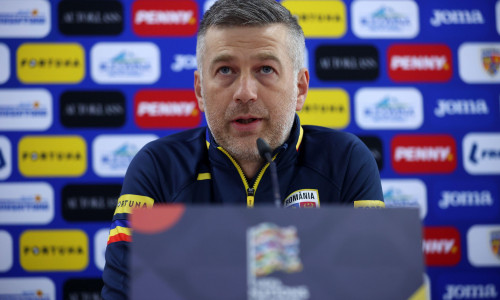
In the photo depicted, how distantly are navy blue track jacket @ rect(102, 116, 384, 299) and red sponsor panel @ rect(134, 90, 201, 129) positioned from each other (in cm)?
119

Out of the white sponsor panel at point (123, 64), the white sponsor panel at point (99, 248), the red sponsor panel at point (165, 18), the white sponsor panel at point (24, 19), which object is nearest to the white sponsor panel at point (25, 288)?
the white sponsor panel at point (99, 248)

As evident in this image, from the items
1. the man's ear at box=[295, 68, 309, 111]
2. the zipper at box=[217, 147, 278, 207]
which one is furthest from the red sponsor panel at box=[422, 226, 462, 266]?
the zipper at box=[217, 147, 278, 207]

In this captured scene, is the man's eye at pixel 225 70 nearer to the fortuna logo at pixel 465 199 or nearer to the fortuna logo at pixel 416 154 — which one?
the fortuna logo at pixel 416 154

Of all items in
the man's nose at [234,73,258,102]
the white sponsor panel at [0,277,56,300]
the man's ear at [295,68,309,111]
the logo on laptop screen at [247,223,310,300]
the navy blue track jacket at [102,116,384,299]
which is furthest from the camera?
the white sponsor panel at [0,277,56,300]

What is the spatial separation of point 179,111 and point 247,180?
4.37ft

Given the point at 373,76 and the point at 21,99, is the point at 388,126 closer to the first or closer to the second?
the point at 373,76

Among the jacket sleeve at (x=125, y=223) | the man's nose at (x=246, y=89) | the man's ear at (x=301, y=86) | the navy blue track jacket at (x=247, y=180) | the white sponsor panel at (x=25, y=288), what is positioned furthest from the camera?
the white sponsor panel at (x=25, y=288)

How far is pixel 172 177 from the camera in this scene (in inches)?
47.9

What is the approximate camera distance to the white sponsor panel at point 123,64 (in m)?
2.47

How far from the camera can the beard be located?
1116 mm

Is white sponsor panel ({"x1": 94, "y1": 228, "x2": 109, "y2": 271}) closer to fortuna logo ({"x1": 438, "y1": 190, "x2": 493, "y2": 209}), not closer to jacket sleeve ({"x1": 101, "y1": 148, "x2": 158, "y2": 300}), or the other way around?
jacket sleeve ({"x1": 101, "y1": 148, "x2": 158, "y2": 300})

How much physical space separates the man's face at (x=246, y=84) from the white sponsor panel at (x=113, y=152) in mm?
1348

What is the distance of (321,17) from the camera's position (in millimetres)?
2555

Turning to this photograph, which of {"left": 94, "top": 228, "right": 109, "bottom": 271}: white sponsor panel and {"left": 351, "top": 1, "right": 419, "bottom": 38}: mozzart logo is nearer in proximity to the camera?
{"left": 94, "top": 228, "right": 109, "bottom": 271}: white sponsor panel
